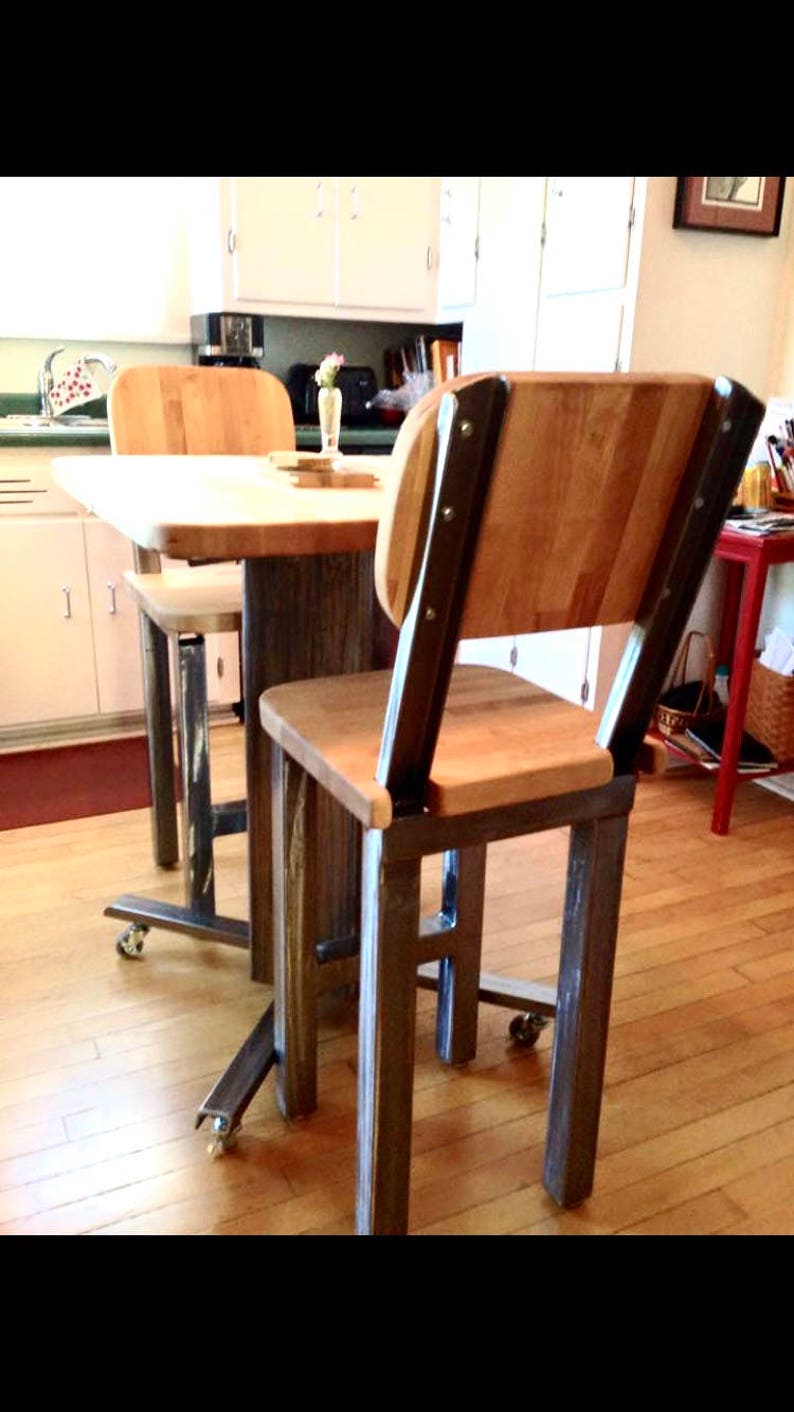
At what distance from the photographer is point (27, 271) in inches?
127

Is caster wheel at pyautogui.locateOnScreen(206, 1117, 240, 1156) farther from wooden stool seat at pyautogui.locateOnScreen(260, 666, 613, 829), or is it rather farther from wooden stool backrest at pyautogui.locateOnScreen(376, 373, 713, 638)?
wooden stool backrest at pyautogui.locateOnScreen(376, 373, 713, 638)

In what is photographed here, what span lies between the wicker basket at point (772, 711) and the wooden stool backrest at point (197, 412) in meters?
1.40

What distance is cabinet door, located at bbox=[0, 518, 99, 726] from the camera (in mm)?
2881

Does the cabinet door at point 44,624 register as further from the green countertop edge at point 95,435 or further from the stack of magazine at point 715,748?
the stack of magazine at point 715,748

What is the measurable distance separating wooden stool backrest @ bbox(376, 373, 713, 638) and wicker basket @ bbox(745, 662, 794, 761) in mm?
1740

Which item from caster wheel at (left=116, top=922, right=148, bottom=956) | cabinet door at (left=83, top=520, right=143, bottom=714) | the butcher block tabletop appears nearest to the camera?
the butcher block tabletop

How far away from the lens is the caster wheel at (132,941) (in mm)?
1988

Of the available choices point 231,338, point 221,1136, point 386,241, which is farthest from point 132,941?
point 386,241

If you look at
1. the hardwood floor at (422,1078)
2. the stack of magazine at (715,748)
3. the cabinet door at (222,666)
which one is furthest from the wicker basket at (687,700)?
the cabinet door at (222,666)

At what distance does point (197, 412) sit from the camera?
2.20 m

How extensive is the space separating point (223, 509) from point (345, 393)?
2.64m

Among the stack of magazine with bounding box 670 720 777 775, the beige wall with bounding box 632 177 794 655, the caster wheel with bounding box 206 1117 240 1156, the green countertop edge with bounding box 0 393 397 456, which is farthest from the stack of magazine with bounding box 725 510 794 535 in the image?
the caster wheel with bounding box 206 1117 240 1156
